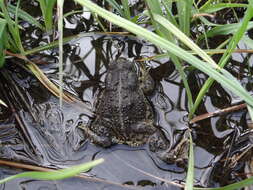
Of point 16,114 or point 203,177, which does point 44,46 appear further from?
point 203,177

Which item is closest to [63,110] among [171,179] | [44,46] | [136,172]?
[44,46]

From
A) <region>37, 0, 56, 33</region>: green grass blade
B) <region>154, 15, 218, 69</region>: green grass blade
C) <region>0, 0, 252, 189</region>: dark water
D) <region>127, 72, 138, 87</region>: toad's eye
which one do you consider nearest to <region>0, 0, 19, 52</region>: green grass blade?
<region>0, 0, 252, 189</region>: dark water

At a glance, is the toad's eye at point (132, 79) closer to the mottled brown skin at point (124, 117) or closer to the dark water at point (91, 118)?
the mottled brown skin at point (124, 117)

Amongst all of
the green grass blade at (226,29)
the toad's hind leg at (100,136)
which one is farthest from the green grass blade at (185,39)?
the toad's hind leg at (100,136)

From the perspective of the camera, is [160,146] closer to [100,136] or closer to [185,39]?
[100,136]

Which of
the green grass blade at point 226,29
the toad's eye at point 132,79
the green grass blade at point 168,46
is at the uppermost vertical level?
the green grass blade at point 226,29

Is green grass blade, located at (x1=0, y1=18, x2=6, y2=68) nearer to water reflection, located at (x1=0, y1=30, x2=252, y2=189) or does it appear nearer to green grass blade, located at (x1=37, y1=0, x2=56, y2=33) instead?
water reflection, located at (x1=0, y1=30, x2=252, y2=189)
